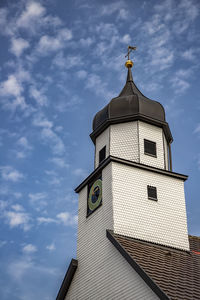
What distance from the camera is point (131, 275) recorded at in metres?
18.2

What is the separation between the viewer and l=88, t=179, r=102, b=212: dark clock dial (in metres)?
23.8

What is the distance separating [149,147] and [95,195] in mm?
4029

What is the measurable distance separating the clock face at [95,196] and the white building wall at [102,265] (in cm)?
38

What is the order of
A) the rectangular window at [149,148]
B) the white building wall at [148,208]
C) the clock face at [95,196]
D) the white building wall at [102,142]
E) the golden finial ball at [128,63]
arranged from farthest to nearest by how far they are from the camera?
the golden finial ball at [128,63], the white building wall at [102,142], the rectangular window at [149,148], the clock face at [95,196], the white building wall at [148,208]

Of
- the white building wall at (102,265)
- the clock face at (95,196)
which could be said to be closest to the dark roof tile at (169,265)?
the white building wall at (102,265)

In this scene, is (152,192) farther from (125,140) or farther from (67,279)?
(67,279)

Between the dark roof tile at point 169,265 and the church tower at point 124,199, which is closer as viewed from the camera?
the dark roof tile at point 169,265

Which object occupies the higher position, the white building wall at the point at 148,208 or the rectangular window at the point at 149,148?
the rectangular window at the point at 149,148

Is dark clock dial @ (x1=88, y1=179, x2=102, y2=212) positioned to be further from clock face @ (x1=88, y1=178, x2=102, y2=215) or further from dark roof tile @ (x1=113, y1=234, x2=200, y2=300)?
dark roof tile @ (x1=113, y1=234, x2=200, y2=300)

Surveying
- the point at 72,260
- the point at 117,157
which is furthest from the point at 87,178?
the point at 72,260

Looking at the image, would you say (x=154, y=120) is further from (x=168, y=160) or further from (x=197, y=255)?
(x=197, y=255)

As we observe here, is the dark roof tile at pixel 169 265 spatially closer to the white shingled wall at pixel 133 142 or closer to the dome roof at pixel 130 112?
the white shingled wall at pixel 133 142

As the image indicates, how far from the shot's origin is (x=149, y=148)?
83.5 feet

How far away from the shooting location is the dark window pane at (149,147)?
25281 millimetres
